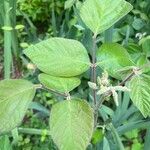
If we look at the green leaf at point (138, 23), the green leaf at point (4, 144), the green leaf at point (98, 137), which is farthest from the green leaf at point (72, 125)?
the green leaf at point (138, 23)

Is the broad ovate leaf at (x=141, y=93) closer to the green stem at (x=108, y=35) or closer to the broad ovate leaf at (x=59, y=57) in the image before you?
the broad ovate leaf at (x=59, y=57)

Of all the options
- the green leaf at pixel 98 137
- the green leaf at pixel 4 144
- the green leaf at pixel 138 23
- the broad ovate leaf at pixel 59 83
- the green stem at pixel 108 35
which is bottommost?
the green leaf at pixel 98 137

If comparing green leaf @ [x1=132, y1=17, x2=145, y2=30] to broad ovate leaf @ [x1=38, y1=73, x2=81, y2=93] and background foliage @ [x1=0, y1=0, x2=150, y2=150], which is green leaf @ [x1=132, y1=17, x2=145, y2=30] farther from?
broad ovate leaf @ [x1=38, y1=73, x2=81, y2=93]

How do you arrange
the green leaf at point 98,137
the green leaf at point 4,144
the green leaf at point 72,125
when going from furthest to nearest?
1. the green leaf at point 98,137
2. the green leaf at point 4,144
3. the green leaf at point 72,125

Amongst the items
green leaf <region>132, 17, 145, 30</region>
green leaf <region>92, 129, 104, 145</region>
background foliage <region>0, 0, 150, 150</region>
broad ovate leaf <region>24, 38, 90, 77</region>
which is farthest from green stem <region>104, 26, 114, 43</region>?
broad ovate leaf <region>24, 38, 90, 77</region>

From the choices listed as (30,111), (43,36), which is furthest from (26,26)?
(30,111)
